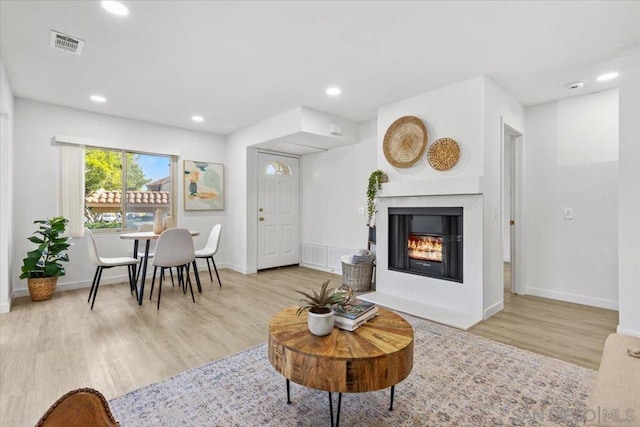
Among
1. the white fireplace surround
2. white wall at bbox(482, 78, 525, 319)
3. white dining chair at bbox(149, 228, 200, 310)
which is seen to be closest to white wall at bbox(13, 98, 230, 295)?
white dining chair at bbox(149, 228, 200, 310)

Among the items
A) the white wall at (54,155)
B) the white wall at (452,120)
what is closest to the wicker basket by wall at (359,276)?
the white wall at (452,120)

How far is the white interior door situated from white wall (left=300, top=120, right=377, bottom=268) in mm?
158

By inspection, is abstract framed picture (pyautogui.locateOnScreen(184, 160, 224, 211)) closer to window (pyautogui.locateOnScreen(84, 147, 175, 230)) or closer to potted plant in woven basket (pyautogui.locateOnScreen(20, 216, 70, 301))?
window (pyautogui.locateOnScreen(84, 147, 175, 230))

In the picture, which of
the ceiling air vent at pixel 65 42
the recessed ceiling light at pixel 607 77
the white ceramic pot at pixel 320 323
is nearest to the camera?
the white ceramic pot at pixel 320 323

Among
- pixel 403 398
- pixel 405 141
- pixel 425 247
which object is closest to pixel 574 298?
pixel 425 247

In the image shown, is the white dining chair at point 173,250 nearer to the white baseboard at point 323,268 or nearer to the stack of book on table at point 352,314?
the white baseboard at point 323,268

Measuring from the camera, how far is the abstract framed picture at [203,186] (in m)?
5.26

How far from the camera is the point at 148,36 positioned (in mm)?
2486

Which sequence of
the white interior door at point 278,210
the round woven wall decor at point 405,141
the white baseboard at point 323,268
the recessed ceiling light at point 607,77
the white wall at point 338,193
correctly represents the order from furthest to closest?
the white interior door at point 278,210, the white baseboard at point 323,268, the white wall at point 338,193, the round woven wall decor at point 405,141, the recessed ceiling light at point 607,77

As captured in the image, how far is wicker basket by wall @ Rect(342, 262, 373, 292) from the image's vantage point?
4145 mm

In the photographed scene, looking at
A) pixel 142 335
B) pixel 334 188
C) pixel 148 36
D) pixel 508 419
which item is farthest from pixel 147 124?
pixel 508 419

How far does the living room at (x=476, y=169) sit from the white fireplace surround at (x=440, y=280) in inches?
0.7

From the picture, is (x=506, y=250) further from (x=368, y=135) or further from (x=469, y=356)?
(x=469, y=356)

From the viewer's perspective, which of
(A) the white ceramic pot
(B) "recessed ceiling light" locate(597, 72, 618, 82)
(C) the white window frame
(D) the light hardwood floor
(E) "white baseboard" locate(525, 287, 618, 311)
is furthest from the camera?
(C) the white window frame
